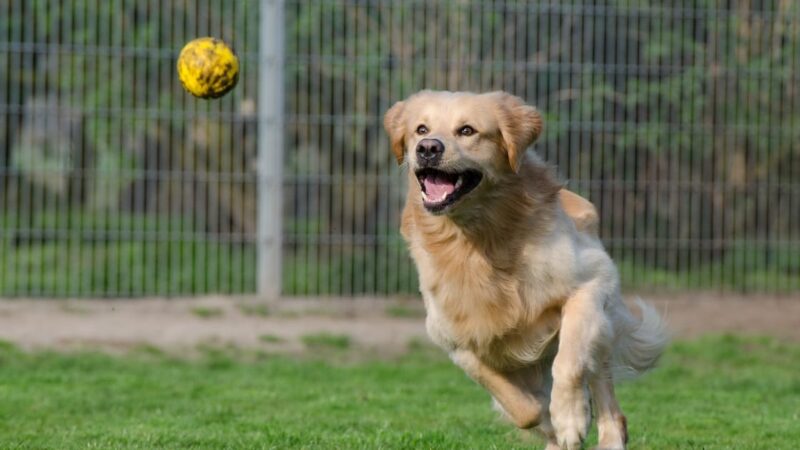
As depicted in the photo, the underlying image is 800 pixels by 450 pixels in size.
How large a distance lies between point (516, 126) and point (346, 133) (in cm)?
600

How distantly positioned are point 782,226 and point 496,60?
2.87 meters

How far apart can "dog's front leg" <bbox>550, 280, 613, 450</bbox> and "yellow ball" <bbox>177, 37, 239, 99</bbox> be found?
9.07 ft

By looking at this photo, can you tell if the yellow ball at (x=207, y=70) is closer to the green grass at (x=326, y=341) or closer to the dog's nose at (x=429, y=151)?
the dog's nose at (x=429, y=151)

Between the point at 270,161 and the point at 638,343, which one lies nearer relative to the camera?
the point at 638,343

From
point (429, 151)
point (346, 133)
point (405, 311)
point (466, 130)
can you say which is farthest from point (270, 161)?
point (429, 151)

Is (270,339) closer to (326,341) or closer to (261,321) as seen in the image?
(326,341)

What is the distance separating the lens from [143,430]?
22.2 ft

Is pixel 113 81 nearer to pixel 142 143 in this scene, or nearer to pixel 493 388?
pixel 142 143

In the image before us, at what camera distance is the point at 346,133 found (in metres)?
11.9

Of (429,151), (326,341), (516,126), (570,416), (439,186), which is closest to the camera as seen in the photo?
(570,416)

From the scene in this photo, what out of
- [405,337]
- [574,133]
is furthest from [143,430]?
[574,133]

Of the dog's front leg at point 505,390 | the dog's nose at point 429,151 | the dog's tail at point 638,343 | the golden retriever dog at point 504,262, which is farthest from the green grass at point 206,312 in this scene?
the dog's nose at point 429,151

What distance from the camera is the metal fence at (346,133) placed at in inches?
458

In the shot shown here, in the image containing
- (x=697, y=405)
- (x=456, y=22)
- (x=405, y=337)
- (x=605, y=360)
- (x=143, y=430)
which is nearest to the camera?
(x=605, y=360)
